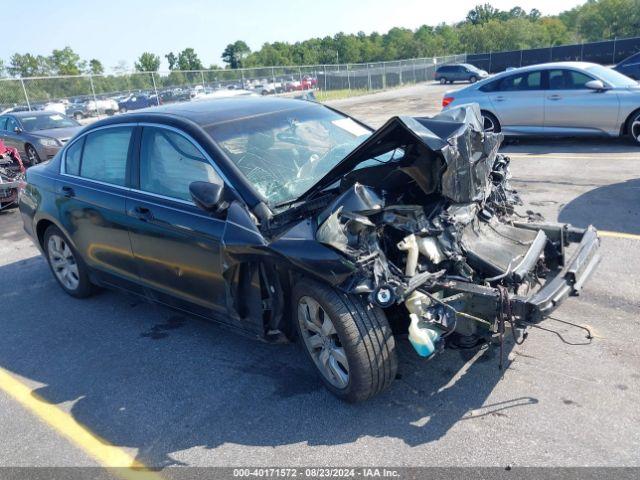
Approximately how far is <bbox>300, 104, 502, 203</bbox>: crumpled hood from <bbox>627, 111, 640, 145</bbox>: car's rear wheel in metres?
7.64

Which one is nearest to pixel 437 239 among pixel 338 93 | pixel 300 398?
pixel 300 398

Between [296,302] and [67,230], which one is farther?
[67,230]

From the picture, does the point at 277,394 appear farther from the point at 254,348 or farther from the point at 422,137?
the point at 422,137

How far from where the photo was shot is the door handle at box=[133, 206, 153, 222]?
13.5 feet

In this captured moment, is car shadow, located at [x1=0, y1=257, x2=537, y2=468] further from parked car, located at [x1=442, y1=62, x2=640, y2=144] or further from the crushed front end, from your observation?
parked car, located at [x1=442, y1=62, x2=640, y2=144]

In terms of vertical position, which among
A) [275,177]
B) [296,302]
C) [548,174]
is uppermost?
[275,177]

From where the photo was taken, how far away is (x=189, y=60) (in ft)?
330

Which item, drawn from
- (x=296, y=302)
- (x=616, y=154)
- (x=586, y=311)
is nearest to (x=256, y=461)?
(x=296, y=302)

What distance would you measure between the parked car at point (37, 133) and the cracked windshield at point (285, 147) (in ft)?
35.0

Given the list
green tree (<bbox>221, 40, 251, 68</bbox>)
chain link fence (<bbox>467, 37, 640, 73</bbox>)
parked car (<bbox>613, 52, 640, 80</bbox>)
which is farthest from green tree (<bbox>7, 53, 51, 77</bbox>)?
parked car (<bbox>613, 52, 640, 80</bbox>)

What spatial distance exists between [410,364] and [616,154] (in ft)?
25.6

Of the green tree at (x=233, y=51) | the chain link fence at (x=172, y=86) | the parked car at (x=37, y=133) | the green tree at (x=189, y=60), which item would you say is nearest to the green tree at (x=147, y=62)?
the green tree at (x=189, y=60)

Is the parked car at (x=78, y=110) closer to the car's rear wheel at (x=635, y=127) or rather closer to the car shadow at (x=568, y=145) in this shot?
the car shadow at (x=568, y=145)

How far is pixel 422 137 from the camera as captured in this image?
3.18m
